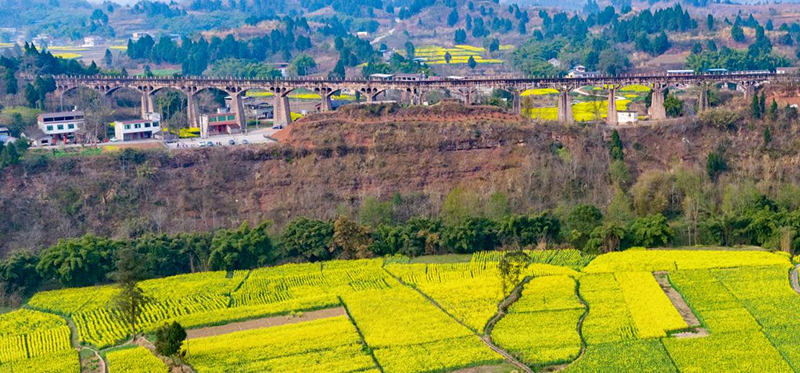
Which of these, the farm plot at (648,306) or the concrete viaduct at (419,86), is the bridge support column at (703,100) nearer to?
the concrete viaduct at (419,86)

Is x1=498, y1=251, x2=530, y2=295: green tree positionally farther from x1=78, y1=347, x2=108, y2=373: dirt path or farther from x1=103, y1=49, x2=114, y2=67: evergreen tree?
x1=103, y1=49, x2=114, y2=67: evergreen tree

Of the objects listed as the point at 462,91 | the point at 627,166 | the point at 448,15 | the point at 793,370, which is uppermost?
the point at 448,15

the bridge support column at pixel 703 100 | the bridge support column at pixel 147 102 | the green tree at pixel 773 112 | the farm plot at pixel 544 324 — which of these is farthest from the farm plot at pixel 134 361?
the bridge support column at pixel 703 100

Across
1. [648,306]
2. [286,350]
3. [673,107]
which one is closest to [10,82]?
[673,107]

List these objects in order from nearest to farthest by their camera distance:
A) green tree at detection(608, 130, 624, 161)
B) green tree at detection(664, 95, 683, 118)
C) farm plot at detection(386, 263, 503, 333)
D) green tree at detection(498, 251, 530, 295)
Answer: farm plot at detection(386, 263, 503, 333), green tree at detection(498, 251, 530, 295), green tree at detection(608, 130, 624, 161), green tree at detection(664, 95, 683, 118)

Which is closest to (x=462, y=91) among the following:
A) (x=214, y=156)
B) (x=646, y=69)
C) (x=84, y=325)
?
(x=214, y=156)

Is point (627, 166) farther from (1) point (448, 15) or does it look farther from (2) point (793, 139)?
(1) point (448, 15)

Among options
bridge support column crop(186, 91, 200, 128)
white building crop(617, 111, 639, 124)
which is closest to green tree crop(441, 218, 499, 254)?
white building crop(617, 111, 639, 124)

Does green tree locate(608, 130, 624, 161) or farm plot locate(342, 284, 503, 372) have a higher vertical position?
green tree locate(608, 130, 624, 161)
